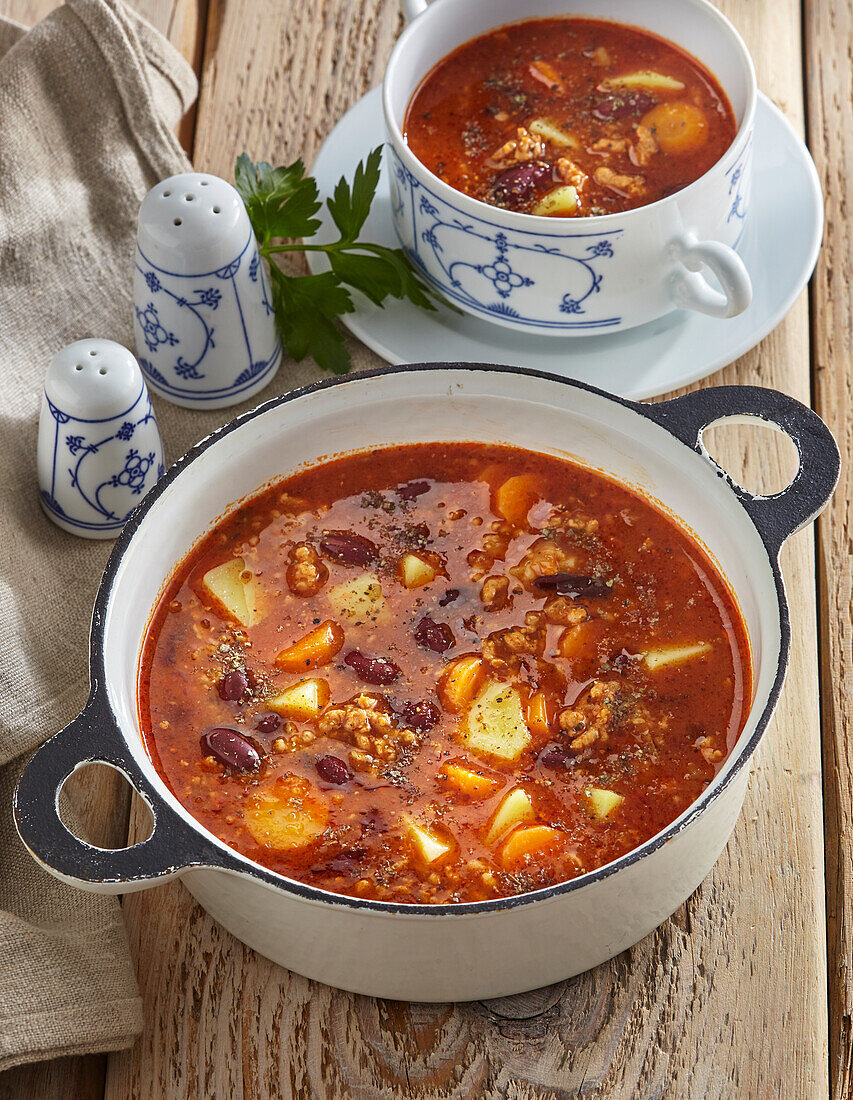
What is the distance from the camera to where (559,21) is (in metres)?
2.91

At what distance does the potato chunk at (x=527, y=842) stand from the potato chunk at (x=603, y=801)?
7 cm

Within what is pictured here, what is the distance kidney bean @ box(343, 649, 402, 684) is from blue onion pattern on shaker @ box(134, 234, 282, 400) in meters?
0.73

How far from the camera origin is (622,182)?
2.62 metres

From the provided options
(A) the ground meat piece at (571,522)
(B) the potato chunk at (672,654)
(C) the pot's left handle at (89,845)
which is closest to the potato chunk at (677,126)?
(A) the ground meat piece at (571,522)

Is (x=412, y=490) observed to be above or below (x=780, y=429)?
below

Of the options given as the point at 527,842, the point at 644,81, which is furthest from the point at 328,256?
Answer: the point at 527,842

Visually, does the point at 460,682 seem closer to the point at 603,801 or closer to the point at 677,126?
the point at 603,801

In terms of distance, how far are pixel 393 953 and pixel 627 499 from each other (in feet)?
3.02

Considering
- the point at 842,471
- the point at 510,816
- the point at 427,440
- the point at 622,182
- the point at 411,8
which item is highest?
the point at 411,8

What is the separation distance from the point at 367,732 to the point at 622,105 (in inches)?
57.7

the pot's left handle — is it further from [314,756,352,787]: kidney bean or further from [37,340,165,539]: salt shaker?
[37,340,165,539]: salt shaker

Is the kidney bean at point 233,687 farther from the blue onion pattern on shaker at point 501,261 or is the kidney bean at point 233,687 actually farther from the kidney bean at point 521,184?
the kidney bean at point 521,184

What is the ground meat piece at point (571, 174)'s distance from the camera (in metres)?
2.60

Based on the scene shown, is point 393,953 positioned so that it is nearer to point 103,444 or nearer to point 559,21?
point 103,444
